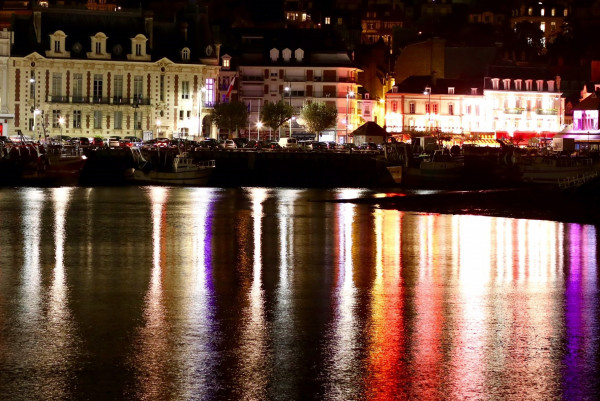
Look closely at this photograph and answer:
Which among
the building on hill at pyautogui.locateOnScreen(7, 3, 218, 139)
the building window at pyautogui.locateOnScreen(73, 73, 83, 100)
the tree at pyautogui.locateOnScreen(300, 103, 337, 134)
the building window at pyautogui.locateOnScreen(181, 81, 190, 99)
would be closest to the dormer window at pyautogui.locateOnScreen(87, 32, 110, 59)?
the building on hill at pyautogui.locateOnScreen(7, 3, 218, 139)

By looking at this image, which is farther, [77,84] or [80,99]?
[77,84]

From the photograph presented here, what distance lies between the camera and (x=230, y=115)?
117 metres

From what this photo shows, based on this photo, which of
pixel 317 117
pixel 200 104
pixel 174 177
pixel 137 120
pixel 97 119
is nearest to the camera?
pixel 174 177

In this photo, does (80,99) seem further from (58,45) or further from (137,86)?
(137,86)

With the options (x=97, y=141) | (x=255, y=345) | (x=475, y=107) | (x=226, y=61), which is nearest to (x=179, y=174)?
(x=97, y=141)

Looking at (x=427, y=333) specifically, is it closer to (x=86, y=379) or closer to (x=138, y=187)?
(x=86, y=379)

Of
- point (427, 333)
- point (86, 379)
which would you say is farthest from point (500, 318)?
point (86, 379)

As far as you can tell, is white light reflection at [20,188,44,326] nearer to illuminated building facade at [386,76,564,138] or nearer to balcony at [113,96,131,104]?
balcony at [113,96,131,104]

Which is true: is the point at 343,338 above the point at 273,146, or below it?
below

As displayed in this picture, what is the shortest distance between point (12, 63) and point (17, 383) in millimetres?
99174

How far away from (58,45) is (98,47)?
3.82 m

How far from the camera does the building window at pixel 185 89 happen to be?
118062 mm

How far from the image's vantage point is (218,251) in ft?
117

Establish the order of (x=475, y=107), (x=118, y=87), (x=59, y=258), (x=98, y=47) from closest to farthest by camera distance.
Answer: (x=59, y=258), (x=98, y=47), (x=118, y=87), (x=475, y=107)
